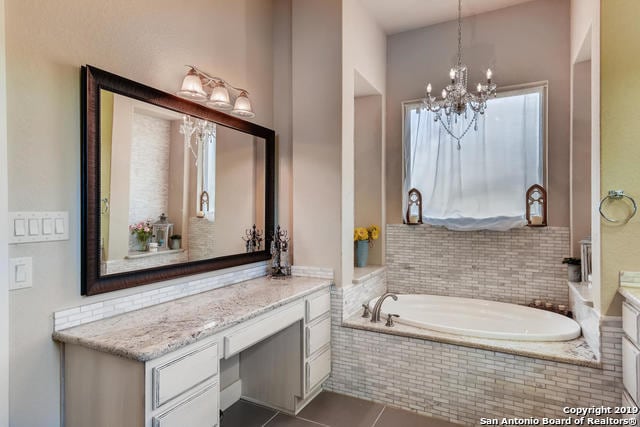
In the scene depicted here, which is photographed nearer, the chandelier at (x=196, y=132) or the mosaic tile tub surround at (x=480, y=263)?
the chandelier at (x=196, y=132)

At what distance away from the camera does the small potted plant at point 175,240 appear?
2034 mm

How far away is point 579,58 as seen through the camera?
278cm

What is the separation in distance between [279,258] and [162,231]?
0.99m

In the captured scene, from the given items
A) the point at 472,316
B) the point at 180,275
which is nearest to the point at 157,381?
the point at 180,275

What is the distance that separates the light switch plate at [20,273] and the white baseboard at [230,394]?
4.88 feet

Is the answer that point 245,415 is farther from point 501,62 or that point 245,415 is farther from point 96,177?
point 501,62

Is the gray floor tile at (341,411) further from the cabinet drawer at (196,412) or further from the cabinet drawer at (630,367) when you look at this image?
the cabinet drawer at (630,367)

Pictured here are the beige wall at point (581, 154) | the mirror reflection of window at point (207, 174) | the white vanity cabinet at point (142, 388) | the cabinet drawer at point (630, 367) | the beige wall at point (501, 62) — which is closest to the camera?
the white vanity cabinet at point (142, 388)

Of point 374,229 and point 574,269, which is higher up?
point 374,229

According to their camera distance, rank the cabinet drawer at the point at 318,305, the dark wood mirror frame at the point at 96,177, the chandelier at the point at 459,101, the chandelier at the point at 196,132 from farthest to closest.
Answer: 1. the chandelier at the point at 459,101
2. the cabinet drawer at the point at 318,305
3. the chandelier at the point at 196,132
4. the dark wood mirror frame at the point at 96,177

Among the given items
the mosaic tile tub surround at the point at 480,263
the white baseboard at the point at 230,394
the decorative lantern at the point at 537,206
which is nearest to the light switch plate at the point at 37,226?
the white baseboard at the point at 230,394

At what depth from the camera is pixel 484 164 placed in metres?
3.15

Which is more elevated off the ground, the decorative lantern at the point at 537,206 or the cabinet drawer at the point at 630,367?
the decorative lantern at the point at 537,206

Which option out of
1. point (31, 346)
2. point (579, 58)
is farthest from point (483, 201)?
point (31, 346)
